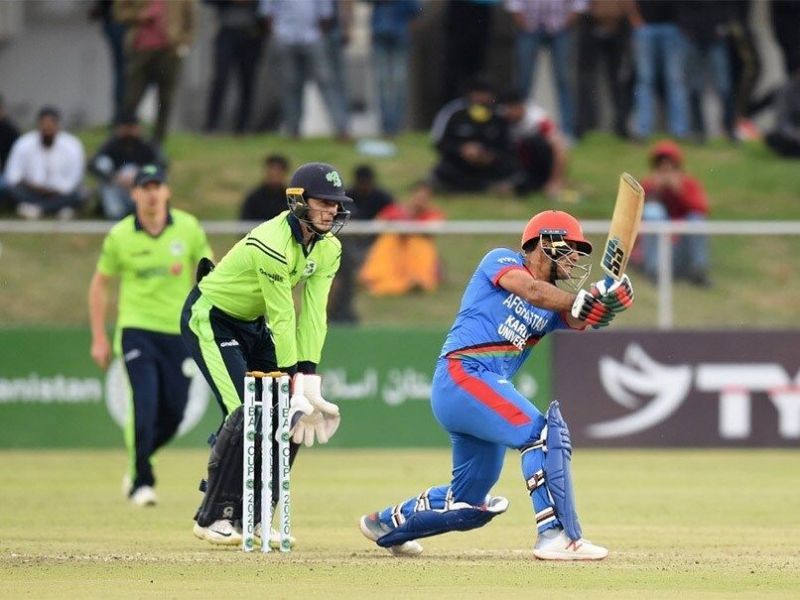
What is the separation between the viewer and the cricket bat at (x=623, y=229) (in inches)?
352

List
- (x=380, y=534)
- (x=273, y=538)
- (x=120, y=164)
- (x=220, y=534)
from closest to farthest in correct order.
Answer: (x=380, y=534) < (x=220, y=534) < (x=273, y=538) < (x=120, y=164)

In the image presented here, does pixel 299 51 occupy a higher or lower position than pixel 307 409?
higher

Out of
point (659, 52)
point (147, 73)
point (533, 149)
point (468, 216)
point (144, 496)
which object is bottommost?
point (144, 496)

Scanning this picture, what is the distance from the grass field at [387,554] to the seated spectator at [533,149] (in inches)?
205

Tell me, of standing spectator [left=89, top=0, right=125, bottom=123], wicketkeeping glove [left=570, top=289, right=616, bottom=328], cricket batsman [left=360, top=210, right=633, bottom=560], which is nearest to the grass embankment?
standing spectator [left=89, top=0, right=125, bottom=123]

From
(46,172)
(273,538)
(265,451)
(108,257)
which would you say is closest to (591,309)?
(265,451)

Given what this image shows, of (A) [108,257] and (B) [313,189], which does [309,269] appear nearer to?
(B) [313,189]

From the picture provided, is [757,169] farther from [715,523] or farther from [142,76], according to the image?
[715,523]

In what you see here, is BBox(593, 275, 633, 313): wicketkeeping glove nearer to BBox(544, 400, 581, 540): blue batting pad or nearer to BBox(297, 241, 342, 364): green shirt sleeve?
BBox(544, 400, 581, 540): blue batting pad

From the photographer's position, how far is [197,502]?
13203mm

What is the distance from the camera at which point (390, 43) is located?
2245 centimetres

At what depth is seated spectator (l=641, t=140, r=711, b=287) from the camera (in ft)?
60.8

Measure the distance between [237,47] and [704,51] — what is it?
612 centimetres

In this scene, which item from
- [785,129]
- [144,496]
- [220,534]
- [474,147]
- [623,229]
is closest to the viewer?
[623,229]
